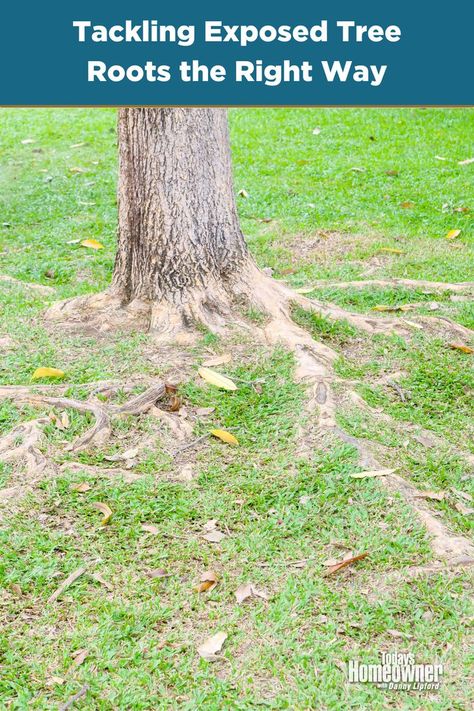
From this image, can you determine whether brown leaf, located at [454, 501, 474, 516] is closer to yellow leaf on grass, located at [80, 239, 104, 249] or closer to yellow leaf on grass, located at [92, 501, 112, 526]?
yellow leaf on grass, located at [92, 501, 112, 526]

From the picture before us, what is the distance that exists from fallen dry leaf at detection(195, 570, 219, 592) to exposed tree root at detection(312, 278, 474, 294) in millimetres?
2900

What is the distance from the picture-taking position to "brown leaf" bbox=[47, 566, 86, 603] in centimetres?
332

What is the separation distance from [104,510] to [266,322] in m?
1.65

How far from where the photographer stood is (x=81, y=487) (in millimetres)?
3850

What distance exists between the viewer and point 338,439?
407cm

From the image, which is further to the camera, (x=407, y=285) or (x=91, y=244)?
(x=91, y=244)

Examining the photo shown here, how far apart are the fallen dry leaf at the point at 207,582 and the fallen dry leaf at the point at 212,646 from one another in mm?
249

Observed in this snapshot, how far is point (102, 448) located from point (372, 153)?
655 centimetres

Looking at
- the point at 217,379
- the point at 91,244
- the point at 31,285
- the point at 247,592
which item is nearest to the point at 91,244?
the point at 91,244

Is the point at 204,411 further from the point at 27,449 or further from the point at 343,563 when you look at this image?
the point at 343,563

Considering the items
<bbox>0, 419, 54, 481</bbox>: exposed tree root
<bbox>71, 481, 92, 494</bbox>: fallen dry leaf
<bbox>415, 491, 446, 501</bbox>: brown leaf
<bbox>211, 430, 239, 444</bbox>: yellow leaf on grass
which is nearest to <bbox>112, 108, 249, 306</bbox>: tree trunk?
<bbox>211, 430, 239, 444</bbox>: yellow leaf on grass

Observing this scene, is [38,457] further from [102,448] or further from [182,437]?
[182,437]

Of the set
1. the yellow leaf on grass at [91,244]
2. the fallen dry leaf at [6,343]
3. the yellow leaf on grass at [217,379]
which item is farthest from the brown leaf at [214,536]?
the yellow leaf on grass at [91,244]

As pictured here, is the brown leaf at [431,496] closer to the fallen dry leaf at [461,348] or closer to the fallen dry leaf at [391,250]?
the fallen dry leaf at [461,348]
